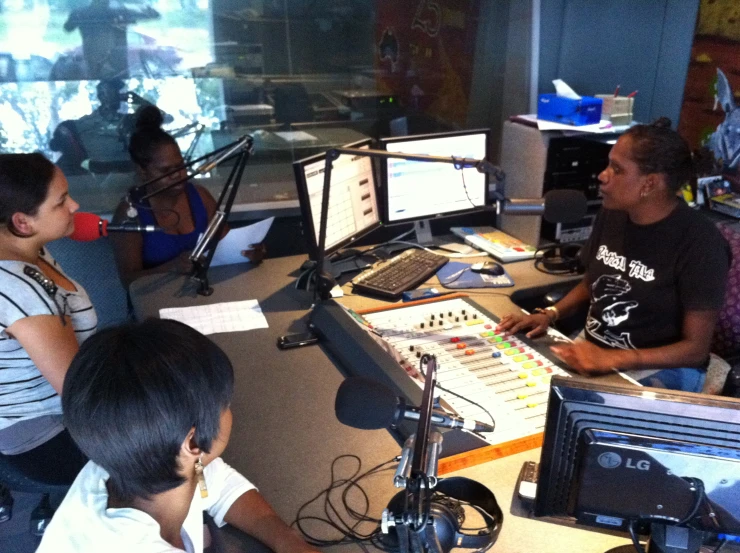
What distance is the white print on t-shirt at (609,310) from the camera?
76.6 inches

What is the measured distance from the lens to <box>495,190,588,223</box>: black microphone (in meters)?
1.66

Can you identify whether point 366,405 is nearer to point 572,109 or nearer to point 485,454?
point 485,454

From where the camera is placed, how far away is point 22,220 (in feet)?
5.15

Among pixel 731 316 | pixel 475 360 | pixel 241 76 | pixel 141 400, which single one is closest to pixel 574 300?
pixel 731 316

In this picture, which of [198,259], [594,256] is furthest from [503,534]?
[198,259]

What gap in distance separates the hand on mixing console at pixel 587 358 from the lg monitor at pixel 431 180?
0.82 meters

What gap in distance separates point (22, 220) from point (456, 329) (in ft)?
3.81

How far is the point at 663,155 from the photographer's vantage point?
1836mm

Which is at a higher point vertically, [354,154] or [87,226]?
[354,154]

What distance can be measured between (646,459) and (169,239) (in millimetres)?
1939

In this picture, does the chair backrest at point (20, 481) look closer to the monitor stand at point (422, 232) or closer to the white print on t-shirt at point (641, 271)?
the monitor stand at point (422, 232)

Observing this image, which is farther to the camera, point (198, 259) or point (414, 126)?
point (414, 126)

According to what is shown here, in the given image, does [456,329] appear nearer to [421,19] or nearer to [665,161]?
[665,161]

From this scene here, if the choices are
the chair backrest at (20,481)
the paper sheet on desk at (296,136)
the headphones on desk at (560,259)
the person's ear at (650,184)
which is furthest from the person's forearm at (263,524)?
the paper sheet on desk at (296,136)
